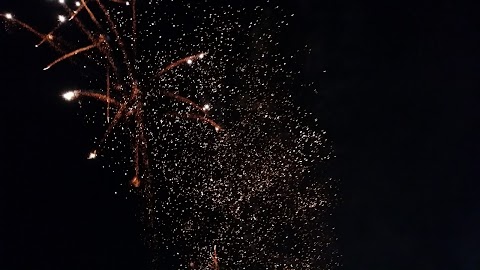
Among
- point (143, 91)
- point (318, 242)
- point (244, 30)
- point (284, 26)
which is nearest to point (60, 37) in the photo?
point (143, 91)

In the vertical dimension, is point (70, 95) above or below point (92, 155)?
above

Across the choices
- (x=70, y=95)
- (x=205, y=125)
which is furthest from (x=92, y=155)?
(x=205, y=125)

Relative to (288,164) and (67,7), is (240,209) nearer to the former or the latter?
(288,164)

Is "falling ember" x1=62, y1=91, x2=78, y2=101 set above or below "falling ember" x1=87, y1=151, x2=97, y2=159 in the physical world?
above

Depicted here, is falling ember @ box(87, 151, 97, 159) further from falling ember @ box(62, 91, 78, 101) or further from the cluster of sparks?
falling ember @ box(62, 91, 78, 101)

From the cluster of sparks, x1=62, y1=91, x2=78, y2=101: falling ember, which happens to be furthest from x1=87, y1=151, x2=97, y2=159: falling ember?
x1=62, y1=91, x2=78, y2=101: falling ember

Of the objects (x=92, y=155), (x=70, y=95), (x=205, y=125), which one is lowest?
(x=92, y=155)

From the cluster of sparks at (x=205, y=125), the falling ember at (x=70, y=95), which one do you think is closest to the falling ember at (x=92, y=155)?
the cluster of sparks at (x=205, y=125)

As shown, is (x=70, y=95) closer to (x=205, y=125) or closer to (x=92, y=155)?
(x=92, y=155)

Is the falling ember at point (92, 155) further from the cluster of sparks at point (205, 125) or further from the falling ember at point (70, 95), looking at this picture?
the falling ember at point (70, 95)
